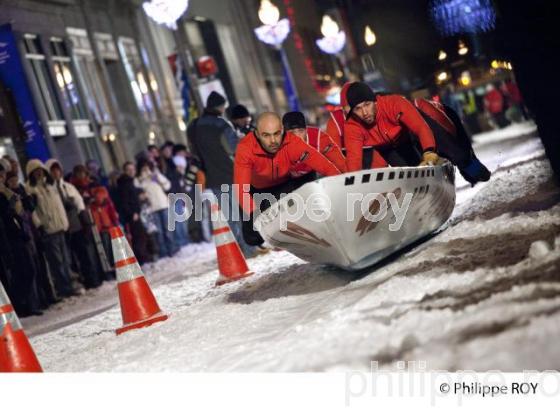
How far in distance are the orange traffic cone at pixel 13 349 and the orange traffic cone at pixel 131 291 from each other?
1.32 meters

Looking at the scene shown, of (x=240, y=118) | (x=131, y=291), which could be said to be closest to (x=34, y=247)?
(x=240, y=118)

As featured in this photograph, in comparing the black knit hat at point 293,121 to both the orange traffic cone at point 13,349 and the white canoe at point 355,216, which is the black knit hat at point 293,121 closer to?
the white canoe at point 355,216

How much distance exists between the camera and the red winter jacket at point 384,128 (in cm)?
742

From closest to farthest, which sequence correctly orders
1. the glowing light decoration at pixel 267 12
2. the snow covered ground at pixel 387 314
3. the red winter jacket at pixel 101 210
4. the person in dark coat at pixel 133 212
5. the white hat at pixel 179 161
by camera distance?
the snow covered ground at pixel 387 314 < the red winter jacket at pixel 101 210 < the person in dark coat at pixel 133 212 < the white hat at pixel 179 161 < the glowing light decoration at pixel 267 12

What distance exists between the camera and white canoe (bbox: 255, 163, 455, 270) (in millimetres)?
6094

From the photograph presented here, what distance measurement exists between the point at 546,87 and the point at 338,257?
2.12m

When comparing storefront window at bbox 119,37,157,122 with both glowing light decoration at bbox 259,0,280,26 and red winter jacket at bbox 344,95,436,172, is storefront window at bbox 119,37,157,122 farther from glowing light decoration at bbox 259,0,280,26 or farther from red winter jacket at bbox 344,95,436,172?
red winter jacket at bbox 344,95,436,172

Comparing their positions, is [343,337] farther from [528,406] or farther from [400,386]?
[528,406]

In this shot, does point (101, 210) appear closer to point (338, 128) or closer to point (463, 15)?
Answer: point (338, 128)

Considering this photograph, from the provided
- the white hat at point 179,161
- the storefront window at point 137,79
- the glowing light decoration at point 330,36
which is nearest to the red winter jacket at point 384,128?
the white hat at point 179,161

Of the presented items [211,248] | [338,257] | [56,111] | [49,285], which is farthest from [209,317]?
[56,111]

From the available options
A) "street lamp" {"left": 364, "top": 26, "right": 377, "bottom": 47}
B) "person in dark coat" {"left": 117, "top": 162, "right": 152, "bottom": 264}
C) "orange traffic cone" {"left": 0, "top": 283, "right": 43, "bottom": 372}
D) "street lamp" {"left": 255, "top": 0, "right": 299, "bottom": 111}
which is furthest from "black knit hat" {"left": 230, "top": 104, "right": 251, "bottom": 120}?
"street lamp" {"left": 255, "top": 0, "right": 299, "bottom": 111}

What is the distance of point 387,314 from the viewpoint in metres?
4.68

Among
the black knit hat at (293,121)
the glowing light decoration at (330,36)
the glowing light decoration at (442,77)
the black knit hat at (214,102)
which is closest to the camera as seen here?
the black knit hat at (293,121)
